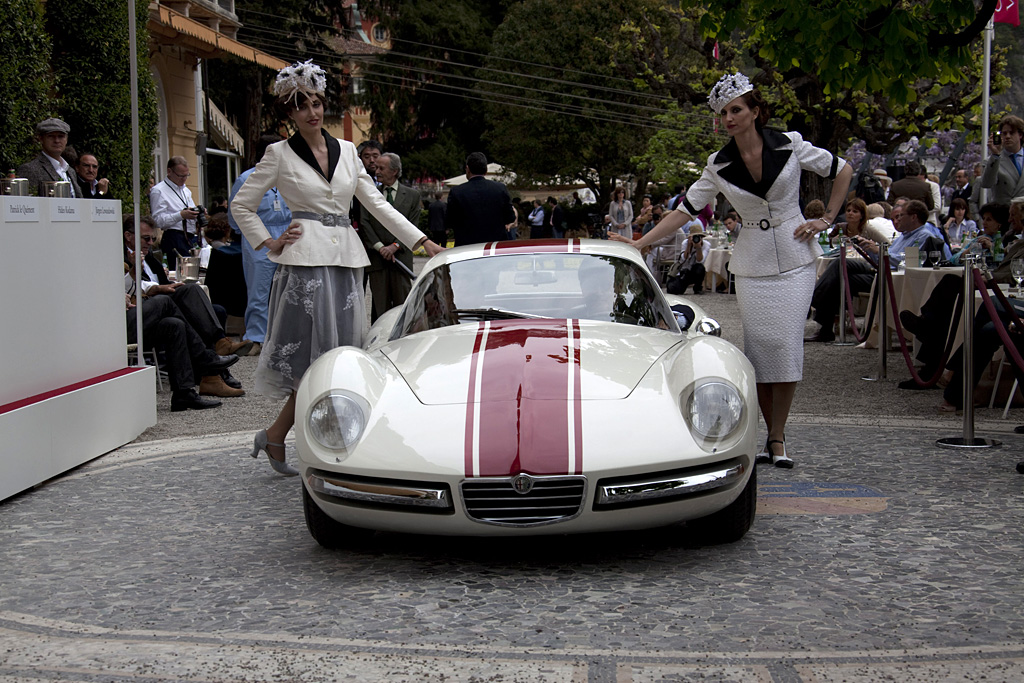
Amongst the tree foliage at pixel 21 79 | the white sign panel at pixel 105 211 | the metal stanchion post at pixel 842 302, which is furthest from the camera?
the metal stanchion post at pixel 842 302

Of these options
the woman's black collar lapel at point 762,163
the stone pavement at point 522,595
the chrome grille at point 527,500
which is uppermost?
the woman's black collar lapel at point 762,163

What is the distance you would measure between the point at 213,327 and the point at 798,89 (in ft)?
67.4

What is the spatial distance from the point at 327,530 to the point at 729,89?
3.07m

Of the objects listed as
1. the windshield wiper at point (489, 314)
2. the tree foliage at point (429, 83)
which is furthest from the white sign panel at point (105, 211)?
the tree foliage at point (429, 83)

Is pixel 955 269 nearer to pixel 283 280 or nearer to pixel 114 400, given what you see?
pixel 283 280

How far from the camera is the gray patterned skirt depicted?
5770 millimetres

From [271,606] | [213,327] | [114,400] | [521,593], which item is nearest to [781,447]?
[521,593]

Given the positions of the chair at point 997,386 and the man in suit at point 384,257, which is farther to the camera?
the man in suit at point 384,257

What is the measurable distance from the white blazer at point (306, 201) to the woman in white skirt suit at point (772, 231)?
1.96 metres

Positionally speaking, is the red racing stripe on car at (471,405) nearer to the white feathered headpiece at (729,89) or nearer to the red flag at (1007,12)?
the white feathered headpiece at (729,89)

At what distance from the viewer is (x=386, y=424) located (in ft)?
14.3

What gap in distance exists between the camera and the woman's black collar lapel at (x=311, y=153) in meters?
5.80

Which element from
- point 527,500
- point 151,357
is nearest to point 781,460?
point 527,500

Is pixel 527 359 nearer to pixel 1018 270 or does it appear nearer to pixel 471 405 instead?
pixel 471 405
